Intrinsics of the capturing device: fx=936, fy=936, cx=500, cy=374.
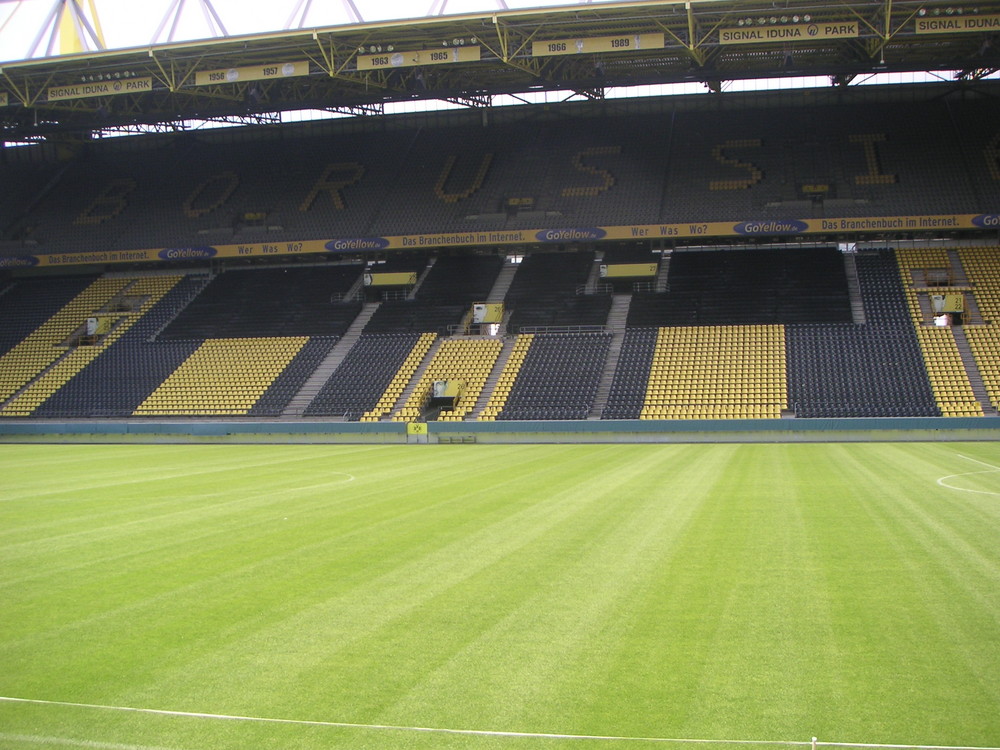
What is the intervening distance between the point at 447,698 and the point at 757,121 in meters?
53.6

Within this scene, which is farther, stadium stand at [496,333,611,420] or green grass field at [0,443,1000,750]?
stadium stand at [496,333,611,420]

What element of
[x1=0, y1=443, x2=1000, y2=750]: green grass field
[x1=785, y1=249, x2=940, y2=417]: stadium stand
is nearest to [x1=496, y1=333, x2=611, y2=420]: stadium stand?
[x1=785, y1=249, x2=940, y2=417]: stadium stand

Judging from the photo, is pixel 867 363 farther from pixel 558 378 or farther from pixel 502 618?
pixel 502 618

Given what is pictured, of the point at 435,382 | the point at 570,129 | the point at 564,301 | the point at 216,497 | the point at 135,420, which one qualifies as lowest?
the point at 216,497

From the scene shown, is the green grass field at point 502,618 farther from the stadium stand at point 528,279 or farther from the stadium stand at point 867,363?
the stadium stand at point 528,279

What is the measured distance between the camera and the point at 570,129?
194 feet

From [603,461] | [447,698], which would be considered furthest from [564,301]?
[447,698]

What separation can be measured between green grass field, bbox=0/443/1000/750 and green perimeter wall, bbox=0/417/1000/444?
57.0 ft

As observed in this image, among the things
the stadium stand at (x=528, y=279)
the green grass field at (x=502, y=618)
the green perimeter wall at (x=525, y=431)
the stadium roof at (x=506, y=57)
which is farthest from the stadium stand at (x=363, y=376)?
the green grass field at (x=502, y=618)

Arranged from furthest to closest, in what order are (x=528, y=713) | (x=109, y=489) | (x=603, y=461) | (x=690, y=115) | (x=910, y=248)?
(x=690, y=115), (x=910, y=248), (x=603, y=461), (x=109, y=489), (x=528, y=713)

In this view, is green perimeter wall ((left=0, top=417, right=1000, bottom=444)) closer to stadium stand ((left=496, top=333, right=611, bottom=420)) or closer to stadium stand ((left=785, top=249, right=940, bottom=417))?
stadium stand ((left=785, top=249, right=940, bottom=417))

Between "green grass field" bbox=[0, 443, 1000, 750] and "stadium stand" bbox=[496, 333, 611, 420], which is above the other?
"stadium stand" bbox=[496, 333, 611, 420]

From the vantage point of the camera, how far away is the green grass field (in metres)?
7.46

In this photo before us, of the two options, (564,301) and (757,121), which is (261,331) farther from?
(757,121)
